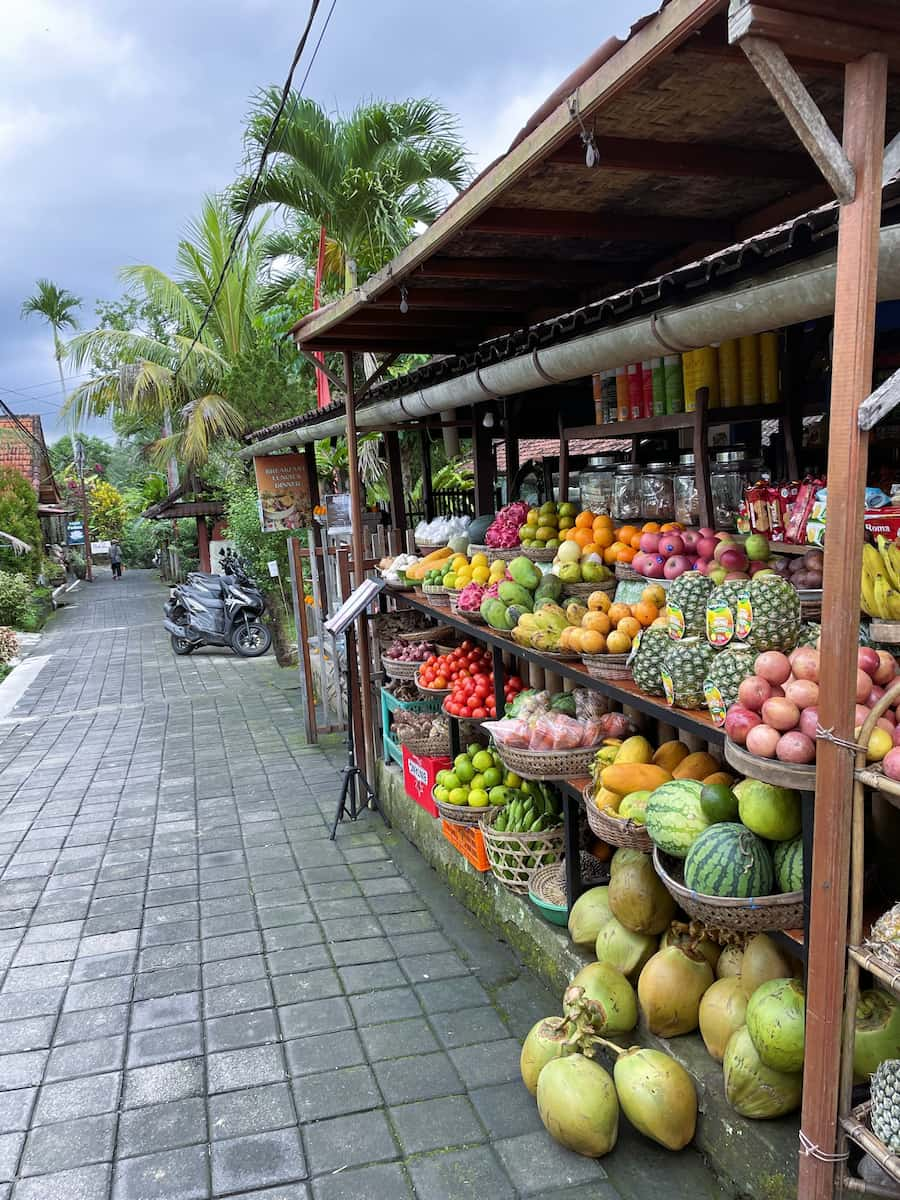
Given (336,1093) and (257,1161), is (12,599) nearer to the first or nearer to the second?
(336,1093)

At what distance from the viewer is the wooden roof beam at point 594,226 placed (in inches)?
125

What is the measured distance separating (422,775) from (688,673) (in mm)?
2829

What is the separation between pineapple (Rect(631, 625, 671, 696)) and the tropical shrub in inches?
672

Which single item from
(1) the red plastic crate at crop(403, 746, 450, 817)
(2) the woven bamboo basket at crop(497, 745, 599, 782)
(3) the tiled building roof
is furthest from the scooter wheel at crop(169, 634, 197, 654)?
(3) the tiled building roof

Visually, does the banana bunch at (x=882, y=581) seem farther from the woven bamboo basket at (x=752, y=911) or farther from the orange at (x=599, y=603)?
the orange at (x=599, y=603)

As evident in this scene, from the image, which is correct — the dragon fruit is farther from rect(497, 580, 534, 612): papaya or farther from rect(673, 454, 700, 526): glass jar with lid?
rect(673, 454, 700, 526): glass jar with lid

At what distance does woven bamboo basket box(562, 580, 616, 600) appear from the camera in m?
3.79

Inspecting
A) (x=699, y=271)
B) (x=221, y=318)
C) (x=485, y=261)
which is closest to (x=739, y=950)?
(x=699, y=271)

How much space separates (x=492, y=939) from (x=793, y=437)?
2.65 m

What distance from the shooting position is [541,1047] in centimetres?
282

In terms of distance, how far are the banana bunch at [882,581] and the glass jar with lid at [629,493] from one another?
6.15 ft

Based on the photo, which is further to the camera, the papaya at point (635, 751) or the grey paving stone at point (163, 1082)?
the papaya at point (635, 751)

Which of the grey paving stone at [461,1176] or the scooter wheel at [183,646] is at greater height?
the grey paving stone at [461,1176]

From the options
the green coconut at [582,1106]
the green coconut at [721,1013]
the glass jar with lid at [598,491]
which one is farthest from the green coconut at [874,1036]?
the glass jar with lid at [598,491]
